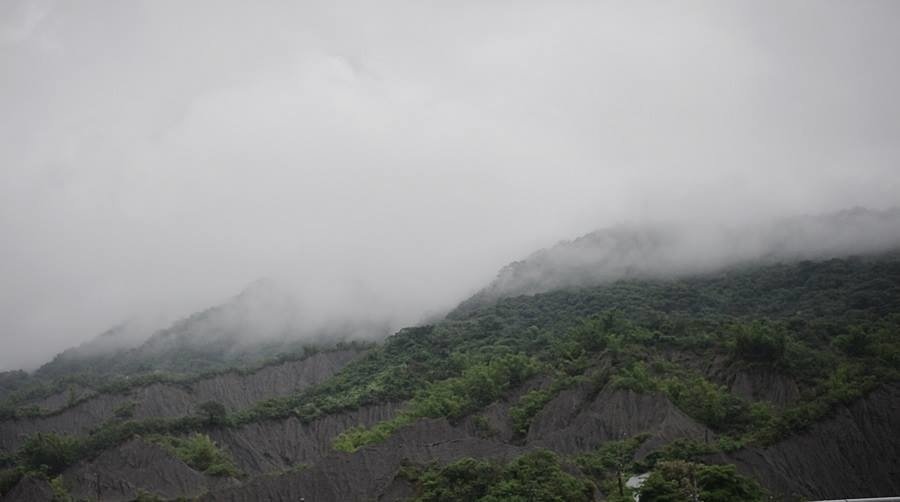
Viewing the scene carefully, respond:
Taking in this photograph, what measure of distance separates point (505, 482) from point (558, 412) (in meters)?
28.2

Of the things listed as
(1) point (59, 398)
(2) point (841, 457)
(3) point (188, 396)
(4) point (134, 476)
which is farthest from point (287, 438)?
(2) point (841, 457)

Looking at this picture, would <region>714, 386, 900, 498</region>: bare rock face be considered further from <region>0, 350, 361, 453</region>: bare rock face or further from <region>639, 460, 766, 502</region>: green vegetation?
<region>0, 350, 361, 453</region>: bare rock face

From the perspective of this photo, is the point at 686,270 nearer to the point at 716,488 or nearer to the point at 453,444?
the point at 453,444

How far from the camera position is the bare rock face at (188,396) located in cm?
9456

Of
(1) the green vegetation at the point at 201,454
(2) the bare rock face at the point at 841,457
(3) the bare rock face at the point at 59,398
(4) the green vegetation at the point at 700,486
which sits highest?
(3) the bare rock face at the point at 59,398

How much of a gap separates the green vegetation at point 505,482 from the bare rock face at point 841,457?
1268cm

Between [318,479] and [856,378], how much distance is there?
139ft

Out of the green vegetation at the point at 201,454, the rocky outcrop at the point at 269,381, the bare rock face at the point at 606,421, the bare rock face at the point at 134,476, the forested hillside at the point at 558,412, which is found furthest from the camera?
→ the rocky outcrop at the point at 269,381

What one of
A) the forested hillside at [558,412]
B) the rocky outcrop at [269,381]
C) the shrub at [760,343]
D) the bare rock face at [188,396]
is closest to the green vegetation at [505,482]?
the forested hillside at [558,412]

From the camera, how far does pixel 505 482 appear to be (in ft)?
167

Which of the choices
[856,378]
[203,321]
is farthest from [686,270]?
[203,321]

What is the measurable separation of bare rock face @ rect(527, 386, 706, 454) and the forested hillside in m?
0.19

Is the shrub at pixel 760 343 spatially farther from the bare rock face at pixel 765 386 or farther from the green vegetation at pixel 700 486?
the green vegetation at pixel 700 486

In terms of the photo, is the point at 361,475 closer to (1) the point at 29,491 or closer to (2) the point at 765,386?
(1) the point at 29,491
